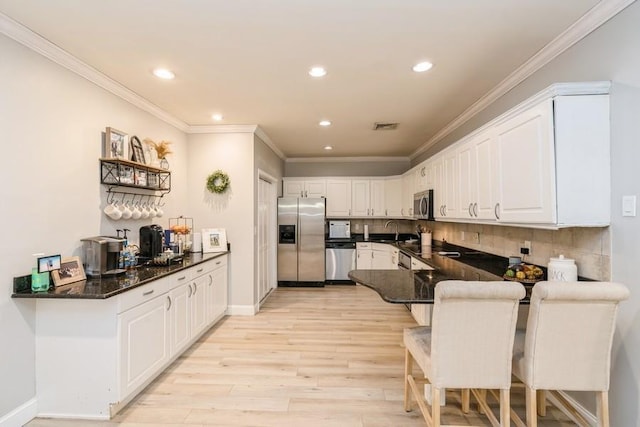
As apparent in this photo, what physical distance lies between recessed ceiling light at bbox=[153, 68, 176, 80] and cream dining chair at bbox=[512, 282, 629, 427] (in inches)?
123

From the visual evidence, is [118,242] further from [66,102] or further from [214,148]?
[214,148]

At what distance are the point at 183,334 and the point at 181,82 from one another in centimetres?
239

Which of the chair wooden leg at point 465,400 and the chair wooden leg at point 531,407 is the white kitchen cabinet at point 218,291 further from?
the chair wooden leg at point 531,407

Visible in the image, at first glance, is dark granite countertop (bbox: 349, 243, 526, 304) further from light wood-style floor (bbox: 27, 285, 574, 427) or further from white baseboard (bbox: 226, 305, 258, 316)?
white baseboard (bbox: 226, 305, 258, 316)

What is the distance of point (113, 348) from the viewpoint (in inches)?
85.7

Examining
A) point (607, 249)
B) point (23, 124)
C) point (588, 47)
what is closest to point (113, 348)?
point (23, 124)

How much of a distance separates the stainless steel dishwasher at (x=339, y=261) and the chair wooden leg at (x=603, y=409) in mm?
4673

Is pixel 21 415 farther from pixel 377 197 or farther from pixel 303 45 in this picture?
pixel 377 197

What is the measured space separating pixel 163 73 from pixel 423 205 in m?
3.66

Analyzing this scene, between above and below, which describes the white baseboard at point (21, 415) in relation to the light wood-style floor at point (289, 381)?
above

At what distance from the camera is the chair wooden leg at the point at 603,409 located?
5.53 feet

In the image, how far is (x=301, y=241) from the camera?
20.1ft

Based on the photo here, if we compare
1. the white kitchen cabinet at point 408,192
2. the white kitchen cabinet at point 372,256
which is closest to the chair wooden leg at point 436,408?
the white kitchen cabinet at point 408,192

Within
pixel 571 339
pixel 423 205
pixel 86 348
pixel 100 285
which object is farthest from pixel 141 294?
pixel 423 205
